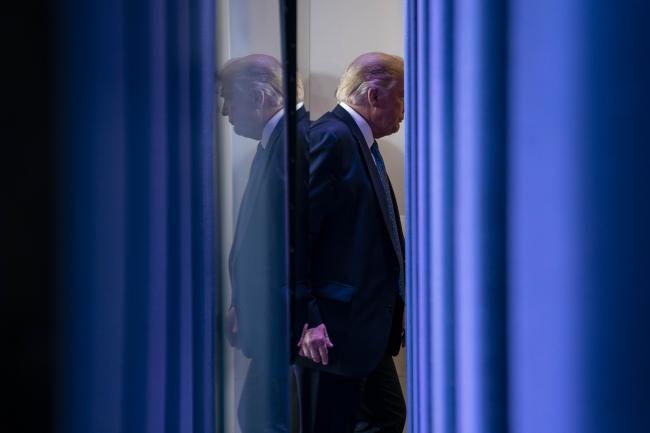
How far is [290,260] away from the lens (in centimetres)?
90

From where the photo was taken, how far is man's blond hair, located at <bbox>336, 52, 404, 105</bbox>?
5.30ft

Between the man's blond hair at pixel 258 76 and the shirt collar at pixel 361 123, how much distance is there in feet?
2.28

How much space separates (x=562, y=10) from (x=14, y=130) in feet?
1.17

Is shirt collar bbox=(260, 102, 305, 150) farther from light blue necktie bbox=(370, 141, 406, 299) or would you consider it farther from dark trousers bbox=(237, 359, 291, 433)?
light blue necktie bbox=(370, 141, 406, 299)

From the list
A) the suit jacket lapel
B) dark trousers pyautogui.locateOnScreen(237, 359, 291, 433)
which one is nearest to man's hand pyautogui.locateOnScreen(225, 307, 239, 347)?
dark trousers pyautogui.locateOnScreen(237, 359, 291, 433)

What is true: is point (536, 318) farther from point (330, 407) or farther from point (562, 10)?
point (330, 407)

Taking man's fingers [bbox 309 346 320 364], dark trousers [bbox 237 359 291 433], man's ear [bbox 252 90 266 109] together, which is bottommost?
man's fingers [bbox 309 346 320 364]

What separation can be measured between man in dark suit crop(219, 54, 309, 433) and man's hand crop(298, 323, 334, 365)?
47 cm

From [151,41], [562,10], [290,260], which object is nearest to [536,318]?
[562,10]

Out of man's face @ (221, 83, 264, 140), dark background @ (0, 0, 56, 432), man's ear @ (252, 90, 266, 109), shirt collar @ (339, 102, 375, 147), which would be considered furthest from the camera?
shirt collar @ (339, 102, 375, 147)

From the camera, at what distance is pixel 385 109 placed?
5.37ft

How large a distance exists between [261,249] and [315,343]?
65cm

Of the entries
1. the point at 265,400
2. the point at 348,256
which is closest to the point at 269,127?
the point at 265,400

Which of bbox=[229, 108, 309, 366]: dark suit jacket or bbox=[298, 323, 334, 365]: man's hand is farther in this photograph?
bbox=[298, 323, 334, 365]: man's hand
